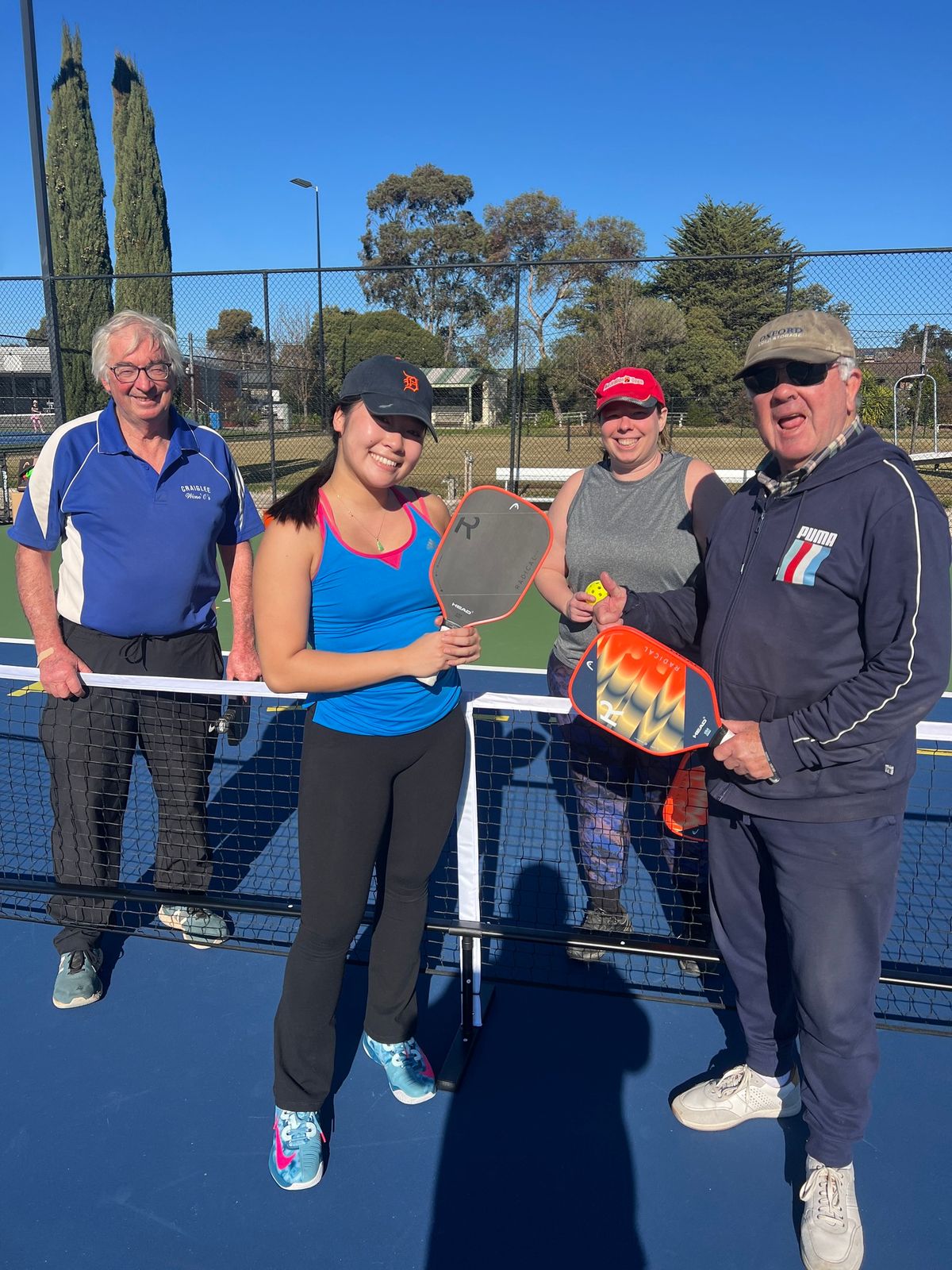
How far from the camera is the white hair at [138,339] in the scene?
2.84 m

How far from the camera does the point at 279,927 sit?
3.48m

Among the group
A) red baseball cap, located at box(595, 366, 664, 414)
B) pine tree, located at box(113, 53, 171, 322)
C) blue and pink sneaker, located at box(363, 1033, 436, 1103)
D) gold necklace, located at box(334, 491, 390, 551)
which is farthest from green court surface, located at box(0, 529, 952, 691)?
pine tree, located at box(113, 53, 171, 322)

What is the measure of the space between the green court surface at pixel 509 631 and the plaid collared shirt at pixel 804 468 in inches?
179

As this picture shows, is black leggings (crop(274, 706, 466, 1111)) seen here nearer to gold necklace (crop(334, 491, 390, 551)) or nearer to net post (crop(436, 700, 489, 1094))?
net post (crop(436, 700, 489, 1094))

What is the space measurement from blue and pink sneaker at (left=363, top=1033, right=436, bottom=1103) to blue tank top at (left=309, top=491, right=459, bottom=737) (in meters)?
1.04

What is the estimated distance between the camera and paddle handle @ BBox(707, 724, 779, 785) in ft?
6.79

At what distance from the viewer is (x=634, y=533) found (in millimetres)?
2850

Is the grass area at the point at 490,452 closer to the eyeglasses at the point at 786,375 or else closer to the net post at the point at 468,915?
the net post at the point at 468,915

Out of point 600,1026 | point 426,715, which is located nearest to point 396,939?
point 426,715

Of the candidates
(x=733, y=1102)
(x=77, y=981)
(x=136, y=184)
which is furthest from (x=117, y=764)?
(x=136, y=184)

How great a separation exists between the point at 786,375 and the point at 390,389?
902mm

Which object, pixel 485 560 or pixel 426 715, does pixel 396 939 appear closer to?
pixel 426 715

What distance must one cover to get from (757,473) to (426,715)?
106 cm

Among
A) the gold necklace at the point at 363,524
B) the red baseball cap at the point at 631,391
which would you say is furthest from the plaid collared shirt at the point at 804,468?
the gold necklace at the point at 363,524
